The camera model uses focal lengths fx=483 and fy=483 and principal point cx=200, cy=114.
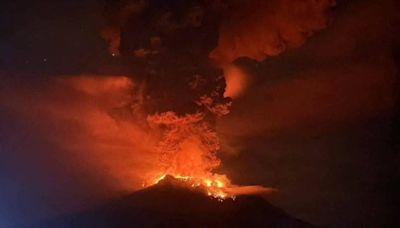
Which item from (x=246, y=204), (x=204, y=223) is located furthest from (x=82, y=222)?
(x=246, y=204)

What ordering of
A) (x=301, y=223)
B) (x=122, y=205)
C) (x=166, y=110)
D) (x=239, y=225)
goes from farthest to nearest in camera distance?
1. (x=301, y=223)
2. (x=122, y=205)
3. (x=239, y=225)
4. (x=166, y=110)

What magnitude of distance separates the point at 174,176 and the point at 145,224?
48.4 ft

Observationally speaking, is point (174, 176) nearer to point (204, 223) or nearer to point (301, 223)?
point (204, 223)

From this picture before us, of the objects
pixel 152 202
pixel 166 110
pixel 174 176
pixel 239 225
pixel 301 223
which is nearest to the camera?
pixel 166 110

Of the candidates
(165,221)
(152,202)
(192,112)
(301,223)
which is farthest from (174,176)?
(301,223)

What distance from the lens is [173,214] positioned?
34938mm

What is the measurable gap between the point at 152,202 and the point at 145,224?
80.0 inches

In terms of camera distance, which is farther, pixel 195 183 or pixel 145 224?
pixel 145 224

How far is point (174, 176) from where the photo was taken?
2061 cm

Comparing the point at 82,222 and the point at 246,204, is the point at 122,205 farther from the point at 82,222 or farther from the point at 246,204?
the point at 246,204

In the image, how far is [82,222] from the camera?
3659cm

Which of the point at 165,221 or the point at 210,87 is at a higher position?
the point at 210,87

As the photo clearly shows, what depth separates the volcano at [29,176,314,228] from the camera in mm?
32656

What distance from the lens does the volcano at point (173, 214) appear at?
32.7 meters
